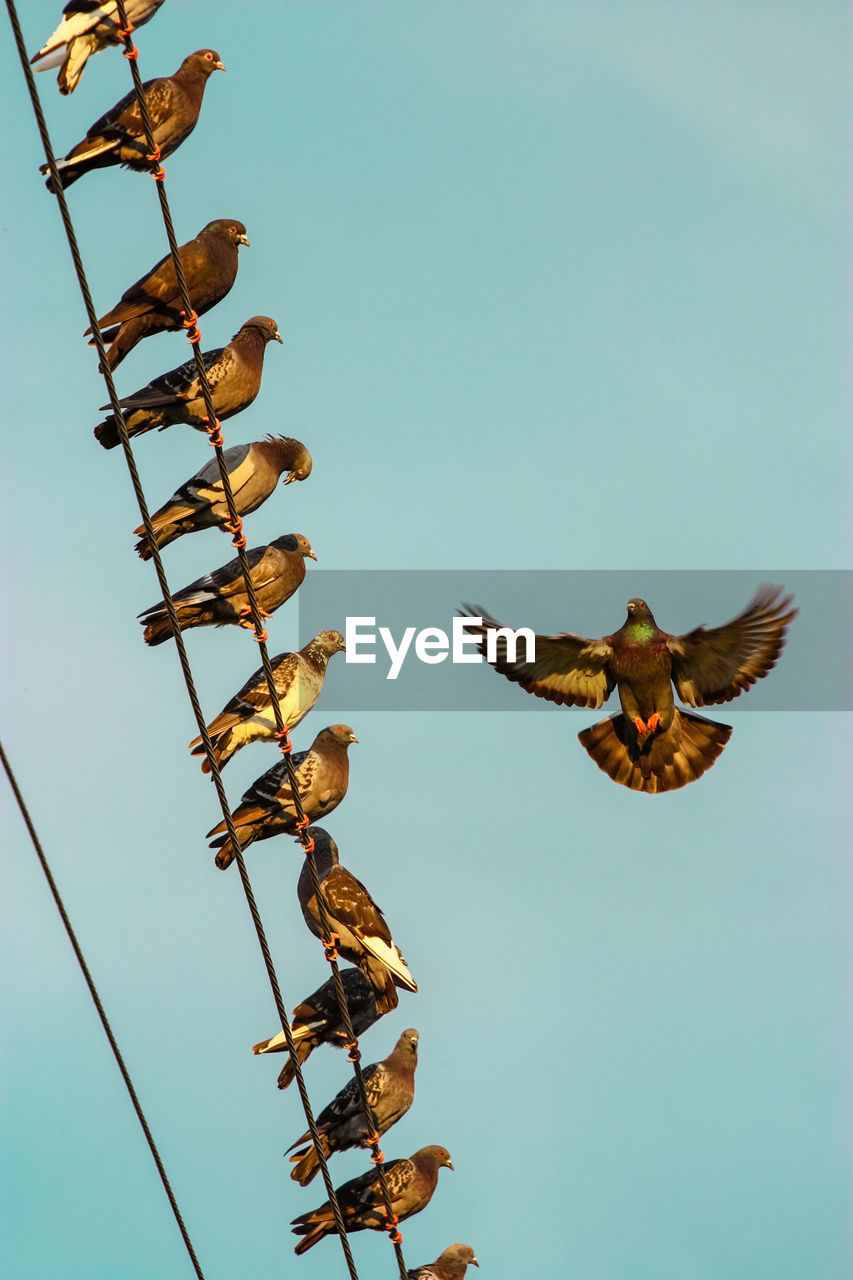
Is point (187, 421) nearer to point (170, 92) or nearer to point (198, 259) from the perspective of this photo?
point (198, 259)

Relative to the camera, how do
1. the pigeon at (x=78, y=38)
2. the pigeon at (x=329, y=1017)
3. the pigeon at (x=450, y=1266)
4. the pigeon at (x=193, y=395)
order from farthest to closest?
the pigeon at (x=450, y=1266), the pigeon at (x=329, y=1017), the pigeon at (x=193, y=395), the pigeon at (x=78, y=38)

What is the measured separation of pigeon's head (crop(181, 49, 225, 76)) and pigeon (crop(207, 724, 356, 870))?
3.61 meters

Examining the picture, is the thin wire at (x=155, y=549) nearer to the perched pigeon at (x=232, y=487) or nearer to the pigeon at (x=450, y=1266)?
the perched pigeon at (x=232, y=487)

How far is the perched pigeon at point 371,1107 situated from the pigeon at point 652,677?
245 centimetres

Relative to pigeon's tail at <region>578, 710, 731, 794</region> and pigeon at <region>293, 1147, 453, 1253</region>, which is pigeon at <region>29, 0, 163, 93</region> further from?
pigeon at <region>293, 1147, 453, 1253</region>

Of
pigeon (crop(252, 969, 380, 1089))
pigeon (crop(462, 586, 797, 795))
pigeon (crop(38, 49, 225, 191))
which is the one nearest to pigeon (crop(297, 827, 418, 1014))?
pigeon (crop(252, 969, 380, 1089))

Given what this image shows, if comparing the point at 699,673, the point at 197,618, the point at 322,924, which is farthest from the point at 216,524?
the point at 699,673

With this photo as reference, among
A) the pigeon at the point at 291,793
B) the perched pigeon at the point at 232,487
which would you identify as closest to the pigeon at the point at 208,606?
the perched pigeon at the point at 232,487

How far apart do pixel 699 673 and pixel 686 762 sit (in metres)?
0.64

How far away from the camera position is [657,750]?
38.1 ft

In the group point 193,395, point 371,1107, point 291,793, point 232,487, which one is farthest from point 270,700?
point 371,1107

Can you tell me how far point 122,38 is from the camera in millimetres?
7465

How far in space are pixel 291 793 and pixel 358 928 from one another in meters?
→ 0.78

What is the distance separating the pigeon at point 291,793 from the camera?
898 centimetres
